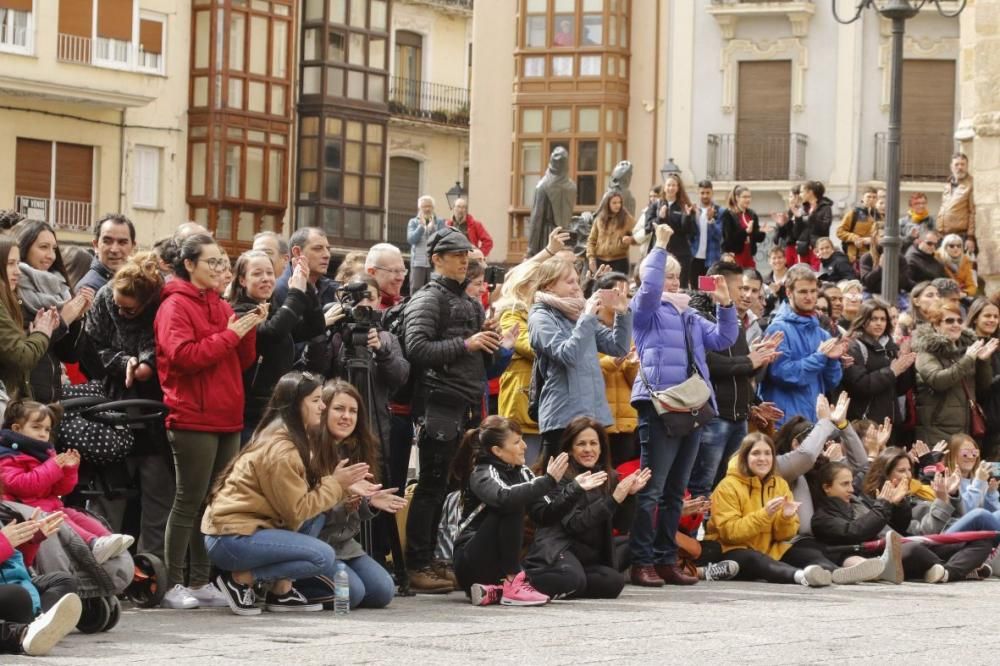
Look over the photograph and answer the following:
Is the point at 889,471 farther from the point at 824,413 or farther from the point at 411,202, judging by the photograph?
the point at 411,202

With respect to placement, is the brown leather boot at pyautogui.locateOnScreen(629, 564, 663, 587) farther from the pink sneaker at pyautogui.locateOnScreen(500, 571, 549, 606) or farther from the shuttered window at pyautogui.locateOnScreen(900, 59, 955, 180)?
the shuttered window at pyautogui.locateOnScreen(900, 59, 955, 180)

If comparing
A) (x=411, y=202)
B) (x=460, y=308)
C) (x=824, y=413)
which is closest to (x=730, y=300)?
(x=824, y=413)

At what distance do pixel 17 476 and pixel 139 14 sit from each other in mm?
36099

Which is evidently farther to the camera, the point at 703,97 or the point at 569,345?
the point at 703,97

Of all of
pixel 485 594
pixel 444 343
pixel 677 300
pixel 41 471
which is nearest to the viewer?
pixel 41 471

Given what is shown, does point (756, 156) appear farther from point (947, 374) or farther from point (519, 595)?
point (519, 595)

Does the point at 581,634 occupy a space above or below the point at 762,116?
below

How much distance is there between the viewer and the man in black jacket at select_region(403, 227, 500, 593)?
1197 centimetres

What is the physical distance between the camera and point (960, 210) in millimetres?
21219

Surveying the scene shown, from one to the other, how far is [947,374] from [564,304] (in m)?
4.18

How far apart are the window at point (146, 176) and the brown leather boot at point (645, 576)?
3361 cm

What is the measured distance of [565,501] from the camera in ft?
38.4

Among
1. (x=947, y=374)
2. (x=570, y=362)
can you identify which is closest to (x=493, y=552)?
(x=570, y=362)

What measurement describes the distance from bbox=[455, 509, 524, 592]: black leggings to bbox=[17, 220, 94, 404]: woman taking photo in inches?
95.0
